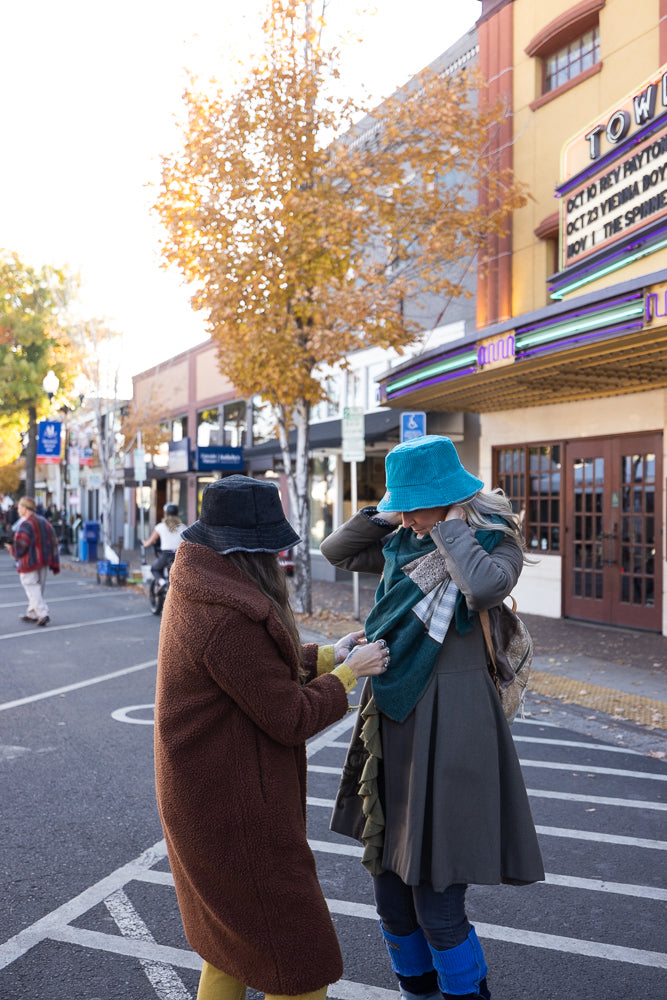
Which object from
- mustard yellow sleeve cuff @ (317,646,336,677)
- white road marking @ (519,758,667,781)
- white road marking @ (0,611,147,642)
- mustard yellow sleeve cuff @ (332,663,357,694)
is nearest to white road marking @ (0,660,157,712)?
white road marking @ (0,611,147,642)

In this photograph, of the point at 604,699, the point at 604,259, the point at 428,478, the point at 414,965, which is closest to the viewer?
the point at 428,478

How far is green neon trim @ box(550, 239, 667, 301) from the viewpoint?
938 centimetres

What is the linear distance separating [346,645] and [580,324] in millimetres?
6932

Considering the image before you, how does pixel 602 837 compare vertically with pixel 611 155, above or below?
below

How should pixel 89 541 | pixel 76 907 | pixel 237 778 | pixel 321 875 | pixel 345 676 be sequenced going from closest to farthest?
1. pixel 237 778
2. pixel 345 676
3. pixel 76 907
4. pixel 321 875
5. pixel 89 541

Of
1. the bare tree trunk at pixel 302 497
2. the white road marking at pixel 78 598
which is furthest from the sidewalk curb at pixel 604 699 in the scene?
the white road marking at pixel 78 598

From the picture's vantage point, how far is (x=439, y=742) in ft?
8.02

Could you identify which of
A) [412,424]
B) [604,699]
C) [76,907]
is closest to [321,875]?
[76,907]

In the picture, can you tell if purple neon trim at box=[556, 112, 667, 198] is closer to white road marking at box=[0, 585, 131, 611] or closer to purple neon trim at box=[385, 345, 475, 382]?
purple neon trim at box=[385, 345, 475, 382]

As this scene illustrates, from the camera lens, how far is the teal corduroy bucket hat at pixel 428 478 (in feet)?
8.31

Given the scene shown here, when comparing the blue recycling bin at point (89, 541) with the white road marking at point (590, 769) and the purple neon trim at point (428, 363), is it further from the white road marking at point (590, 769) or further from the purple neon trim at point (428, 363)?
the white road marking at point (590, 769)

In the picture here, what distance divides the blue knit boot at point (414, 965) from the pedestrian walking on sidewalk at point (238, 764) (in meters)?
0.61

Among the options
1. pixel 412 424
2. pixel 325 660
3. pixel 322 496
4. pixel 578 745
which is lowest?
pixel 578 745

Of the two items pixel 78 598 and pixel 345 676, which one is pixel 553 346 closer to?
pixel 345 676
